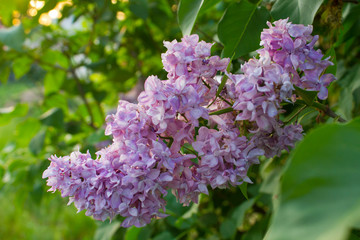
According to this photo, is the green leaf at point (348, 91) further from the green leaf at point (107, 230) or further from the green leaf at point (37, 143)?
the green leaf at point (37, 143)

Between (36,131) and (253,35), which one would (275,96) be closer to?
(253,35)

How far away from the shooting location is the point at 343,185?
0.74ft

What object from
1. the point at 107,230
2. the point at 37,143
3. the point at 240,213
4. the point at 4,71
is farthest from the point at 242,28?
the point at 4,71

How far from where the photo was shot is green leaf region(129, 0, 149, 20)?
33.8 inches

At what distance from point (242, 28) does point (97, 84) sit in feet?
3.28

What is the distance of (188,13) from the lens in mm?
552

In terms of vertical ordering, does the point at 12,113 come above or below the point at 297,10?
below

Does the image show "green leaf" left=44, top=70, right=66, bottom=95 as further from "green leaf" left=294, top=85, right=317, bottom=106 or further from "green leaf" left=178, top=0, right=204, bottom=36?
"green leaf" left=294, top=85, right=317, bottom=106

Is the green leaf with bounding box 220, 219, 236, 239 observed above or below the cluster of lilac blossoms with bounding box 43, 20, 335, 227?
below

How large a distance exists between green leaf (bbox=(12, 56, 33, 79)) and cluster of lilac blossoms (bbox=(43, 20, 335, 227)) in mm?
908

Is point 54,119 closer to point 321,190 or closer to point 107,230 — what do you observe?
point 107,230

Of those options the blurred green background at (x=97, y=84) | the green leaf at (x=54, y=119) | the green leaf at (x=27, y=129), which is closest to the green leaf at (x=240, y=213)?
the blurred green background at (x=97, y=84)

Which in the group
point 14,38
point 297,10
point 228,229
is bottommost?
point 228,229

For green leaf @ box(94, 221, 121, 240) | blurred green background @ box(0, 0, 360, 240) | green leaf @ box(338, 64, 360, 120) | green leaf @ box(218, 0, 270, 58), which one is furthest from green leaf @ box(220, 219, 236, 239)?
green leaf @ box(218, 0, 270, 58)
